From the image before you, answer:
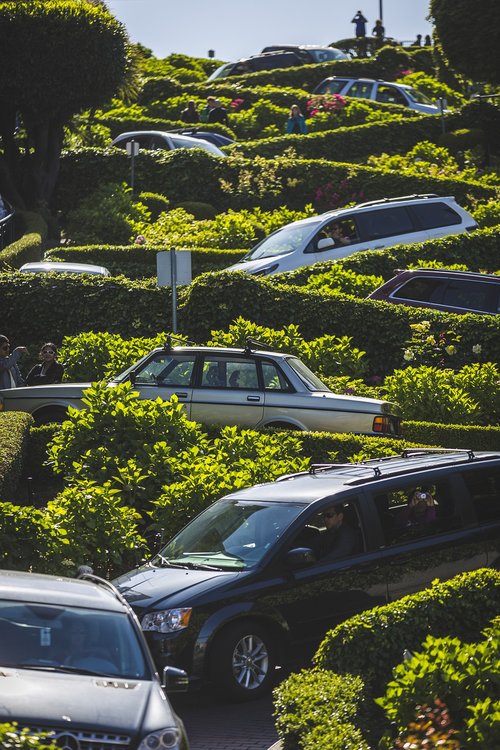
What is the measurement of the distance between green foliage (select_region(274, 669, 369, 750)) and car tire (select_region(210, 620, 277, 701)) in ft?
3.93

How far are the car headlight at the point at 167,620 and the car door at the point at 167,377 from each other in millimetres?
6484

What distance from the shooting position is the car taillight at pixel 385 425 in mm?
15484

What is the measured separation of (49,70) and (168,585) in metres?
25.1

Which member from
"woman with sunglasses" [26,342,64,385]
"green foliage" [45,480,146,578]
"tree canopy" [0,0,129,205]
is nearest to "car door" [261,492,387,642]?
"green foliage" [45,480,146,578]

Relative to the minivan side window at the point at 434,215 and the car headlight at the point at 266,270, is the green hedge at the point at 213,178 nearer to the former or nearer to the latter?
the minivan side window at the point at 434,215

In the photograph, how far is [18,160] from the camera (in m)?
35.0

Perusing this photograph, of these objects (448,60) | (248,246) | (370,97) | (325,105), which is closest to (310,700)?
(248,246)

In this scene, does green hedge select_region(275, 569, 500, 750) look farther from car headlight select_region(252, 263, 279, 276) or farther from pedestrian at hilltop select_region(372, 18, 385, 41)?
pedestrian at hilltop select_region(372, 18, 385, 41)

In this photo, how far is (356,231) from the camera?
82.1 feet

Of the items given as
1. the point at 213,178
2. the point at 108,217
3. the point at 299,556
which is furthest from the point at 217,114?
the point at 299,556

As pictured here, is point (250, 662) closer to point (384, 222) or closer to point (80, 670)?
point (80, 670)

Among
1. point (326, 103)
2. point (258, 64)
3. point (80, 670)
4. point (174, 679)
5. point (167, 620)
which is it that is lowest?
point (167, 620)

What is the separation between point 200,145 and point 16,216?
23.9ft

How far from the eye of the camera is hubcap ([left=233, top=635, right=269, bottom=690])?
9.70 m
